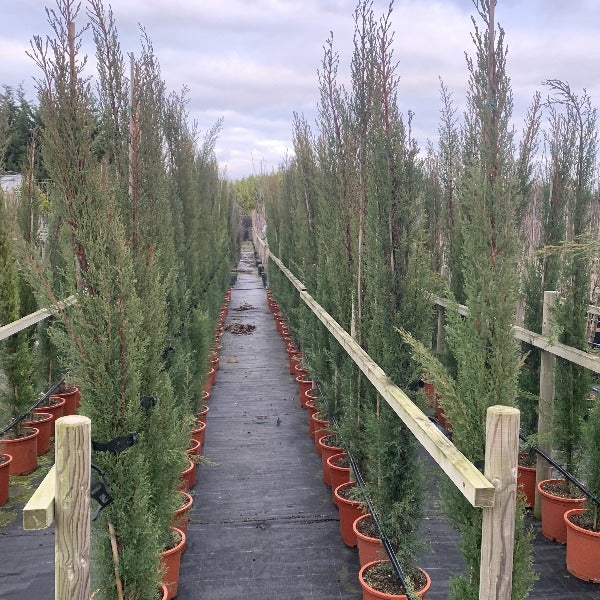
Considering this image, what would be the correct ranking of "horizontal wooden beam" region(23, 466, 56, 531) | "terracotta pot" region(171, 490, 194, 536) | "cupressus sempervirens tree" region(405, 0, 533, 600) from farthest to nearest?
"terracotta pot" region(171, 490, 194, 536) < "cupressus sempervirens tree" region(405, 0, 533, 600) < "horizontal wooden beam" region(23, 466, 56, 531)

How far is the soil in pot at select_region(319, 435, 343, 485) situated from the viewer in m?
5.69

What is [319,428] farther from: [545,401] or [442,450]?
[442,450]

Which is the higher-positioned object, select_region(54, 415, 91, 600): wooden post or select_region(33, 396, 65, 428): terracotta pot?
select_region(54, 415, 91, 600): wooden post

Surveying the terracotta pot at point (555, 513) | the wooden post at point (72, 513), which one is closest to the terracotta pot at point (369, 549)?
the terracotta pot at point (555, 513)

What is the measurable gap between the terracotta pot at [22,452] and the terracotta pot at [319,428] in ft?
9.49

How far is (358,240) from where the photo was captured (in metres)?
5.07

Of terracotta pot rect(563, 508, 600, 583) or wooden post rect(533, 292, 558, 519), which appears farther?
wooden post rect(533, 292, 558, 519)

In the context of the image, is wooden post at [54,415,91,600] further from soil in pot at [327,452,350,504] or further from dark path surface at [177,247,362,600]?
soil in pot at [327,452,350,504]

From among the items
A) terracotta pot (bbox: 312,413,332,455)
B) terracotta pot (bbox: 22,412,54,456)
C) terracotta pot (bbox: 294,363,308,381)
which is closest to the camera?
terracotta pot (bbox: 312,413,332,455)

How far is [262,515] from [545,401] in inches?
97.4

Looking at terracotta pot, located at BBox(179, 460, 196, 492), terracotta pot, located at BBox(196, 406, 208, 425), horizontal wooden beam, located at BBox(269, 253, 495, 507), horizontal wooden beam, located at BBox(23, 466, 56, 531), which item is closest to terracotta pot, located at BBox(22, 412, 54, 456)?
terracotta pot, located at BBox(196, 406, 208, 425)

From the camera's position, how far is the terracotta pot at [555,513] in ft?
15.0

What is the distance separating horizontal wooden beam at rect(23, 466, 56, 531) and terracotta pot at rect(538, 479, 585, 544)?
3.81 m

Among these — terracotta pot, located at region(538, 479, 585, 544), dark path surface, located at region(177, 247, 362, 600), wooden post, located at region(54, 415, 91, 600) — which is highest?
wooden post, located at region(54, 415, 91, 600)
